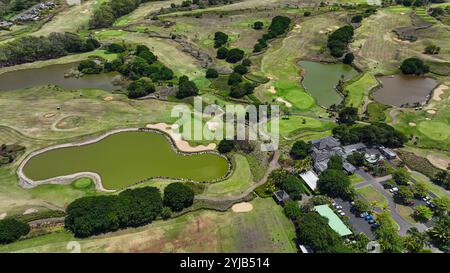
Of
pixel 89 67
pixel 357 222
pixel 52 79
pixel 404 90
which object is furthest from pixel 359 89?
pixel 52 79

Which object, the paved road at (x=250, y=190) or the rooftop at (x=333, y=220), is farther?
the paved road at (x=250, y=190)

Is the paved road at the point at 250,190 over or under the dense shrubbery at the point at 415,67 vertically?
under

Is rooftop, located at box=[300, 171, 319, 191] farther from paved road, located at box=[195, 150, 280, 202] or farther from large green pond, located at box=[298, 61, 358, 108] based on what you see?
large green pond, located at box=[298, 61, 358, 108]

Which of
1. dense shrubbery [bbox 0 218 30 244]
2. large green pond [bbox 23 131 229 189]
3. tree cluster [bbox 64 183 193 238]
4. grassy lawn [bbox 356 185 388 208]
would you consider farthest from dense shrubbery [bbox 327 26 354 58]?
dense shrubbery [bbox 0 218 30 244]

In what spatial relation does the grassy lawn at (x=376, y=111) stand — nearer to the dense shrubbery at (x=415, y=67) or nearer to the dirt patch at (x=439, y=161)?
the dirt patch at (x=439, y=161)

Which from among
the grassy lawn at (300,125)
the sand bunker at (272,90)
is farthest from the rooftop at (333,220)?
the sand bunker at (272,90)

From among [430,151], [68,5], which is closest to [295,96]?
[430,151]
